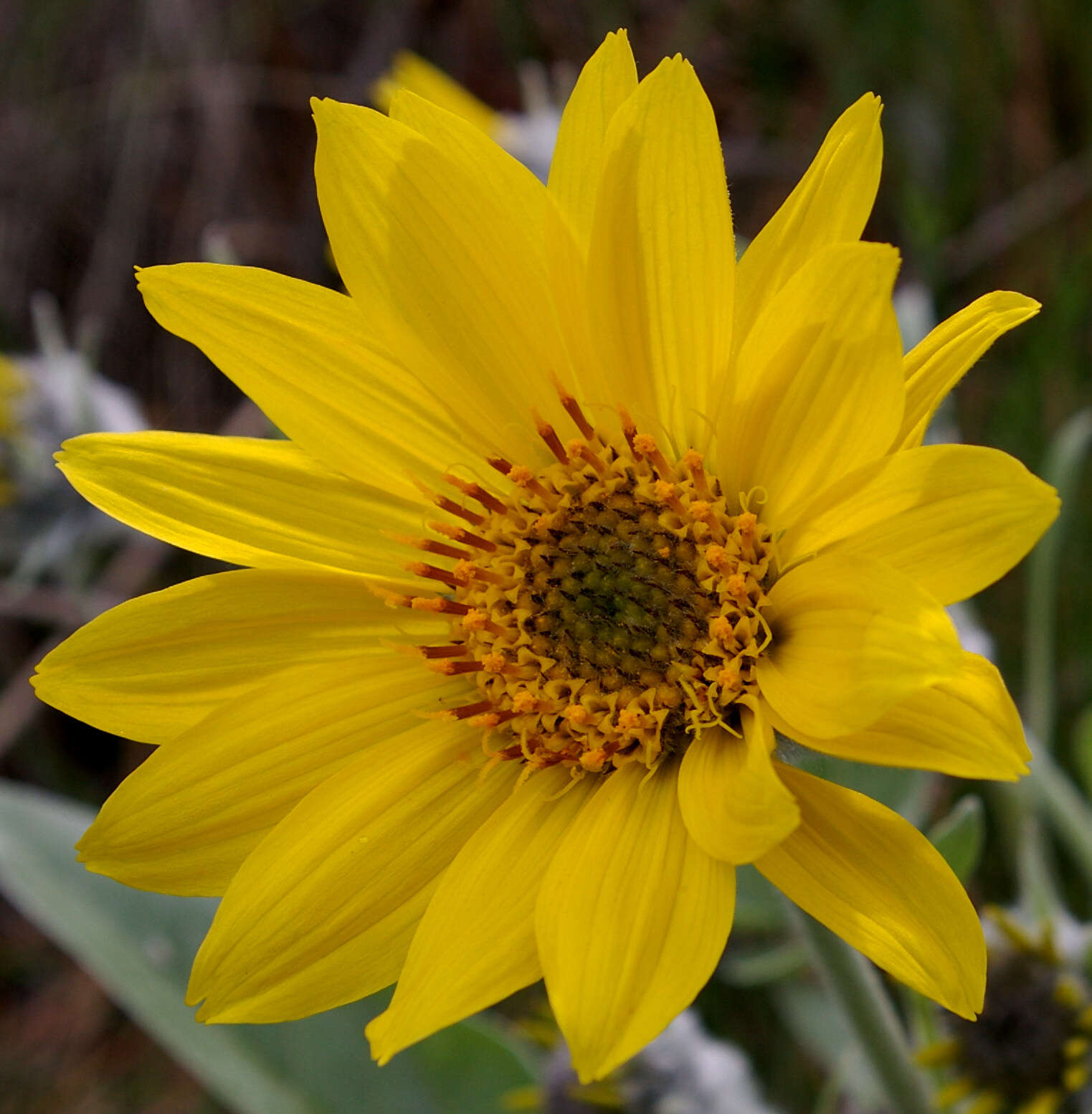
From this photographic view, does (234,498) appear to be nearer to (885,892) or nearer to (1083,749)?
(885,892)

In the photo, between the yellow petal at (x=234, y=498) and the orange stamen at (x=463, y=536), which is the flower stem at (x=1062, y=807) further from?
the yellow petal at (x=234, y=498)

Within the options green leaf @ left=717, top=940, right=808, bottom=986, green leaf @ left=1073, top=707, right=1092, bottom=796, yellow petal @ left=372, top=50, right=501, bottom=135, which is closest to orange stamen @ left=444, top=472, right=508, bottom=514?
green leaf @ left=717, top=940, right=808, bottom=986

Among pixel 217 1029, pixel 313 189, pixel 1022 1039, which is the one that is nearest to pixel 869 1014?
pixel 1022 1039

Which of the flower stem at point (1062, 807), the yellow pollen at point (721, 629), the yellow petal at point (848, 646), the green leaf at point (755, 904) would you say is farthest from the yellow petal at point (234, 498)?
the flower stem at point (1062, 807)

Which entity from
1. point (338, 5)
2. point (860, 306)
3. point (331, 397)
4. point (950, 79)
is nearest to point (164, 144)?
point (338, 5)

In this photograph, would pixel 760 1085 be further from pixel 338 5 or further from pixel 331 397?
pixel 338 5

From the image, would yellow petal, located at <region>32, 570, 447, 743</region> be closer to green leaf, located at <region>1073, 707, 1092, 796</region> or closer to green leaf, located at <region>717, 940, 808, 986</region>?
green leaf, located at <region>717, 940, 808, 986</region>
